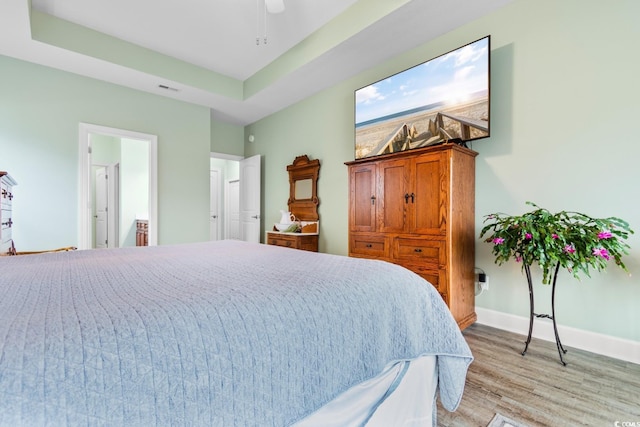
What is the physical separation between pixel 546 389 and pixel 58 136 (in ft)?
16.3

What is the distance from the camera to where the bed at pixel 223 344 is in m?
0.49

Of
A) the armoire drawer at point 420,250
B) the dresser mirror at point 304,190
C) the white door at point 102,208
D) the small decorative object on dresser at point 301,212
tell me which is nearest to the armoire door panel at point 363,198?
A: the armoire drawer at point 420,250

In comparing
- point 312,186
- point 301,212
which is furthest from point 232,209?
point 312,186

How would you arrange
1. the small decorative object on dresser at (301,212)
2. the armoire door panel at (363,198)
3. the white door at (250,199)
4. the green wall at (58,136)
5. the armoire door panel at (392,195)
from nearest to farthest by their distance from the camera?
the armoire door panel at (392,195), the armoire door panel at (363,198), the green wall at (58,136), the small decorative object on dresser at (301,212), the white door at (250,199)

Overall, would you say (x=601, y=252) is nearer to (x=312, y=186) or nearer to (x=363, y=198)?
(x=363, y=198)

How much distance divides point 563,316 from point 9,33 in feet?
17.4

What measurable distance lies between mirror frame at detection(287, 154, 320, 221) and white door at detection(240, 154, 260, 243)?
0.77 metres

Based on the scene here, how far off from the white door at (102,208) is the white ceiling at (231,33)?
289 centimetres

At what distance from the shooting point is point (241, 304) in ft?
2.38

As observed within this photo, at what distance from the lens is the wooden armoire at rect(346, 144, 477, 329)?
2.26 meters

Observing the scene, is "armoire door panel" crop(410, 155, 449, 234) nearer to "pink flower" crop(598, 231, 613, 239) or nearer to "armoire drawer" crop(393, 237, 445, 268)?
"armoire drawer" crop(393, 237, 445, 268)

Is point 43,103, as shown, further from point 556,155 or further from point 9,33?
point 556,155

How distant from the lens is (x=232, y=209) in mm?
6875

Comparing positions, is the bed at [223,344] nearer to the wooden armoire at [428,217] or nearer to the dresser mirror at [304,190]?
the wooden armoire at [428,217]
